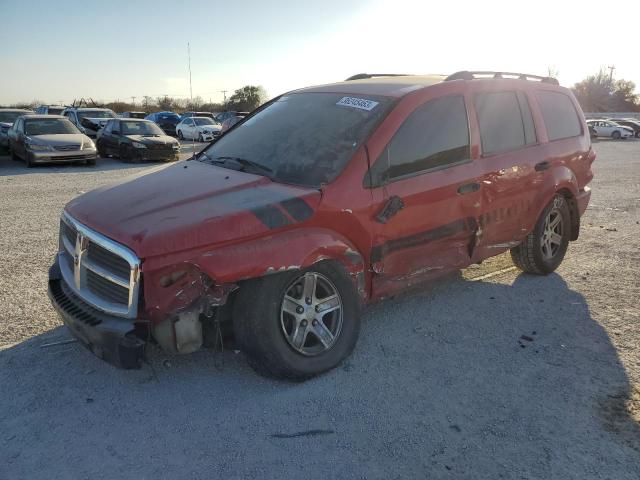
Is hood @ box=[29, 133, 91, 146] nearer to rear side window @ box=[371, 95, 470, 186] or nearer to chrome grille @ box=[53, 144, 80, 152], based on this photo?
chrome grille @ box=[53, 144, 80, 152]

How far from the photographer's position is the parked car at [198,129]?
28.4m

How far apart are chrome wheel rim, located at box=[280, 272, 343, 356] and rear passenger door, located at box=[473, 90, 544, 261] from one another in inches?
64.2

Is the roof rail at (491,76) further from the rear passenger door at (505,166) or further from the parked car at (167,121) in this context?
the parked car at (167,121)

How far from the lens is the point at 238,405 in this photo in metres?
3.15

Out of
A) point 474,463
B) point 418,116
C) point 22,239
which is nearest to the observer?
point 474,463

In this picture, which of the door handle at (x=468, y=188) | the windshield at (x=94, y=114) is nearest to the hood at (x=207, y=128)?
the windshield at (x=94, y=114)

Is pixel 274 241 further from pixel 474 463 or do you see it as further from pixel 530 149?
pixel 530 149

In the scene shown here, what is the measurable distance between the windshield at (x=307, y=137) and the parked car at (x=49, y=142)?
12.7 meters

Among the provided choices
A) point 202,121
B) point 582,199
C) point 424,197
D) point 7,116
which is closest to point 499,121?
point 424,197

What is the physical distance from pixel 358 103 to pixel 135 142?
15064 millimetres

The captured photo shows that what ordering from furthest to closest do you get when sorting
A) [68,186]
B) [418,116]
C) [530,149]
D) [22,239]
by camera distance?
[68,186] → [22,239] → [530,149] → [418,116]

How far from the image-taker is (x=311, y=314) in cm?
344

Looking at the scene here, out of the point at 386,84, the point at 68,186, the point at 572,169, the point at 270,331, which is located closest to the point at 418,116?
the point at 386,84

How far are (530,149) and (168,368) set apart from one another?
12.1ft
